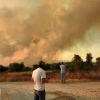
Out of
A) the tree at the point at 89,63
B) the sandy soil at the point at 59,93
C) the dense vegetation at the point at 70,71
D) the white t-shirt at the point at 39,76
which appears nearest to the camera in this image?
the white t-shirt at the point at 39,76

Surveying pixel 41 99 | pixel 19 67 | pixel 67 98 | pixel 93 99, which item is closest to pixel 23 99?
pixel 67 98

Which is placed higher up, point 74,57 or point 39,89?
point 74,57

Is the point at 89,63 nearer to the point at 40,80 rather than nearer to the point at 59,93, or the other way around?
the point at 59,93

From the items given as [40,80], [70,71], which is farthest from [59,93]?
[70,71]

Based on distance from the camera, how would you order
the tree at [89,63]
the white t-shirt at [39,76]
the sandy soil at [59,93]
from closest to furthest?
the white t-shirt at [39,76], the sandy soil at [59,93], the tree at [89,63]

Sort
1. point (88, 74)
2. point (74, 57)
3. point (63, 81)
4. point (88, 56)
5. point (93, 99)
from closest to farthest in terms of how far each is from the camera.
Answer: point (93, 99) → point (63, 81) → point (88, 74) → point (74, 57) → point (88, 56)

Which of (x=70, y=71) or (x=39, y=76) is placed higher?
(x=70, y=71)

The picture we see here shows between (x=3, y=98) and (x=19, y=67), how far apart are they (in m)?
58.8

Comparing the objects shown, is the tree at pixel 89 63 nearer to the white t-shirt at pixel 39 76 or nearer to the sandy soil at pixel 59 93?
the sandy soil at pixel 59 93

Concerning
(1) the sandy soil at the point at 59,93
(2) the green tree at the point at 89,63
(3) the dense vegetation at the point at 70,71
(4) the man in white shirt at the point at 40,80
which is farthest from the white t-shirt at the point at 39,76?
(2) the green tree at the point at 89,63

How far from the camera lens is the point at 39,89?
9.22m

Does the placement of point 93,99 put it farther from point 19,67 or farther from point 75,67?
point 19,67

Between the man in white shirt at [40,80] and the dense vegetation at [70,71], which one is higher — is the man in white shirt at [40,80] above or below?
below

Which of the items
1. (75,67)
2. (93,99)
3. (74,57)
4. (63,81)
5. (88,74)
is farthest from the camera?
(74,57)
